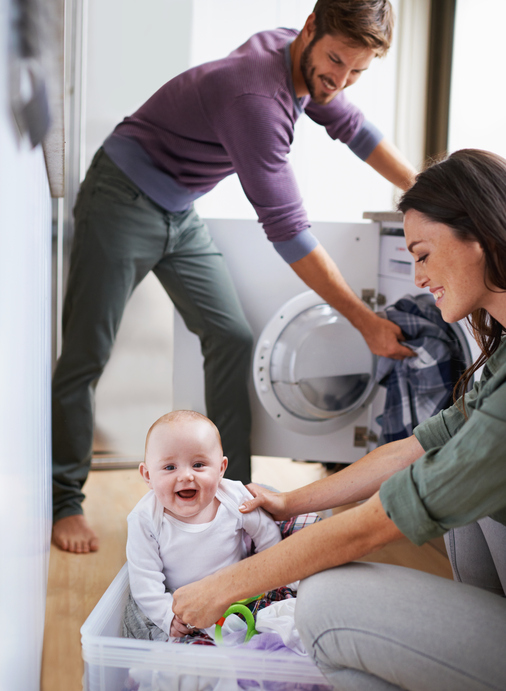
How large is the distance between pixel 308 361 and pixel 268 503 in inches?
25.7

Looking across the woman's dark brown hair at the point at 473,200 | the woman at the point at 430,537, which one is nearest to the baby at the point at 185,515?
the woman at the point at 430,537

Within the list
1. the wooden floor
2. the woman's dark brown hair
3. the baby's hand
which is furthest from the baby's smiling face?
the woman's dark brown hair

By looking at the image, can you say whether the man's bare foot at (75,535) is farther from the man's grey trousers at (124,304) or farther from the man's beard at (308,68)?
the man's beard at (308,68)

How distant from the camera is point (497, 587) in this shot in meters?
Result: 1.02

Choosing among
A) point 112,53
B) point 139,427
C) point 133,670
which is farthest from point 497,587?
point 112,53

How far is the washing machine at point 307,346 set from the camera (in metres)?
1.69

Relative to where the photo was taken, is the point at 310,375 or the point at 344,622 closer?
the point at 344,622

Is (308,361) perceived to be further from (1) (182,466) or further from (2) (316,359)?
(1) (182,466)

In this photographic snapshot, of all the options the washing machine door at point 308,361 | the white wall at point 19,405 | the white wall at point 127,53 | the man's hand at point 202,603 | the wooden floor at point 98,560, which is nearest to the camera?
the white wall at point 19,405

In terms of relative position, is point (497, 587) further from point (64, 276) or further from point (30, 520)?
point (64, 276)

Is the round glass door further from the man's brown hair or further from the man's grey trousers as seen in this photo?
the man's brown hair

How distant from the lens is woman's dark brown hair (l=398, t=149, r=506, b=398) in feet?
2.78

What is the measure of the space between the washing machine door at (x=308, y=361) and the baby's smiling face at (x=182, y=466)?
62 centimetres

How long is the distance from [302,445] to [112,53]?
1.35 meters
